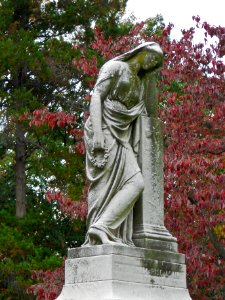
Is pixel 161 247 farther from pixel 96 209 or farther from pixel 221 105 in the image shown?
pixel 221 105

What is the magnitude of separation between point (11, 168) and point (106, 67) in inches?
604

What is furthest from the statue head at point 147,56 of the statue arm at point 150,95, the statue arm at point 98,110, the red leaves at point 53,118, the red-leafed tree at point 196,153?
the red leaves at point 53,118

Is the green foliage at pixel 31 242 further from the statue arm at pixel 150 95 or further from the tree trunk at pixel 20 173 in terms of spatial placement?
the statue arm at pixel 150 95

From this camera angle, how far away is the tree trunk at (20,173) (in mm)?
22019

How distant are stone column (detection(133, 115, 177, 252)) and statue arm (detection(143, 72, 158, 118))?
108mm

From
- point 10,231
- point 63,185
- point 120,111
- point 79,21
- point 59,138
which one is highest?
point 79,21

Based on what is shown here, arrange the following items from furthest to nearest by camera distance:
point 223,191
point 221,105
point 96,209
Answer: point 221,105
point 223,191
point 96,209

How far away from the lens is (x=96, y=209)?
905cm

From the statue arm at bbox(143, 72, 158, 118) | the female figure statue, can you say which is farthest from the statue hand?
the statue arm at bbox(143, 72, 158, 118)

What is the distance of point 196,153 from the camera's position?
48.6 feet

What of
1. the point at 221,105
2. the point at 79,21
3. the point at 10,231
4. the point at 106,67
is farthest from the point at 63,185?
the point at 106,67

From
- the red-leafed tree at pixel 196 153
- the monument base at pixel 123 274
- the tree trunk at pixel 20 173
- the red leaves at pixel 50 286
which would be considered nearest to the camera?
the monument base at pixel 123 274

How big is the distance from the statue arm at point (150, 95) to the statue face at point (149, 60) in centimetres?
13

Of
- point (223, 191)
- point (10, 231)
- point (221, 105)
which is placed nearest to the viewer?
point (223, 191)
